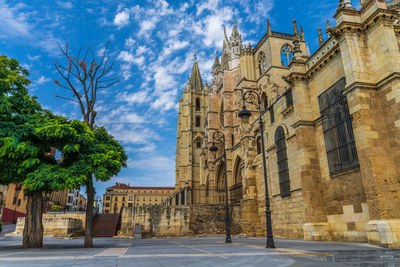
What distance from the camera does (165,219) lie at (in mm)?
23312

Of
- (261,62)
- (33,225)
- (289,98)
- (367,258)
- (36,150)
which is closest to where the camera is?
(367,258)

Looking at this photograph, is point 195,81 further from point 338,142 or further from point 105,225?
point 338,142

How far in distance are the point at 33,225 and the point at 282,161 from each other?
13996 millimetres

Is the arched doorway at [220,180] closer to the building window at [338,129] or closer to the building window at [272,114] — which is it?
the building window at [272,114]

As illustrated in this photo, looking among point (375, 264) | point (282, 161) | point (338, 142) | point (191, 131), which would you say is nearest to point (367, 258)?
point (375, 264)

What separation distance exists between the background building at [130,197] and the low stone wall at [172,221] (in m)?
70.8

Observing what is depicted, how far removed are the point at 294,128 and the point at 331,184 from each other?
362 cm

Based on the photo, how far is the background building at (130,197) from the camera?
9331 cm

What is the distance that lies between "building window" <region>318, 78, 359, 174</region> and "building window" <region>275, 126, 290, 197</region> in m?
3.63

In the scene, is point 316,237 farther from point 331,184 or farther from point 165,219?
point 165,219

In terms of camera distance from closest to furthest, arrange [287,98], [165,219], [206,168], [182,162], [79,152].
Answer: [79,152], [287,98], [165,219], [206,168], [182,162]

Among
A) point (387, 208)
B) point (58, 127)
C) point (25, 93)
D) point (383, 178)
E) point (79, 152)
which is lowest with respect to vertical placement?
point (387, 208)

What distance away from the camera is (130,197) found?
94.6m

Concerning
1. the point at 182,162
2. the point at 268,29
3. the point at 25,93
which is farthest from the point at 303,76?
the point at 182,162
